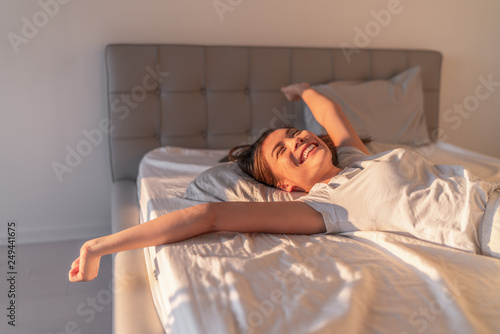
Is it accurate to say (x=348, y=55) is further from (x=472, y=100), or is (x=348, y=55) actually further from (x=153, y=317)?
(x=153, y=317)

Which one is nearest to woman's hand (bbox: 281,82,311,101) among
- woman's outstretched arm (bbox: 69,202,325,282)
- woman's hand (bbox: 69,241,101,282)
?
woman's outstretched arm (bbox: 69,202,325,282)

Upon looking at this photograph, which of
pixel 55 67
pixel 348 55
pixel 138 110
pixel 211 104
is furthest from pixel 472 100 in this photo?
pixel 55 67

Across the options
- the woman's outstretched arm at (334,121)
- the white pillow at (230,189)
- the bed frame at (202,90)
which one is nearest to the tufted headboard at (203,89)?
the bed frame at (202,90)

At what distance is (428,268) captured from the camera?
1.09m

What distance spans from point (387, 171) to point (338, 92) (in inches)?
43.2

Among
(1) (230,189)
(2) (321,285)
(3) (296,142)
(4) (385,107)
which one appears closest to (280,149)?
(3) (296,142)

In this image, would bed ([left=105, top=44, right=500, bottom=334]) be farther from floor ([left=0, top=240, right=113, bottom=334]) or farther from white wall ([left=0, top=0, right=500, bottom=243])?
floor ([left=0, top=240, right=113, bottom=334])

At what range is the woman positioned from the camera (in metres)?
1.22

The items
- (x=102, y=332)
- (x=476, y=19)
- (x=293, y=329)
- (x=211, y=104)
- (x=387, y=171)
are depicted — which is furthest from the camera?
(x=476, y=19)

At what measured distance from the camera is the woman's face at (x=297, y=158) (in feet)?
4.80

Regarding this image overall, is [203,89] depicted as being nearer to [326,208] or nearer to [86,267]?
[326,208]

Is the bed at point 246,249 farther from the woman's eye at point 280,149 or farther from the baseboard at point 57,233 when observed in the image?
the baseboard at point 57,233

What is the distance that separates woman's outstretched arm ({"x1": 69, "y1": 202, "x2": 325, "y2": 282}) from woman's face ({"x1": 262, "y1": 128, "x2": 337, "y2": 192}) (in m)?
0.16

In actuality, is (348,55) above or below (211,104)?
above
